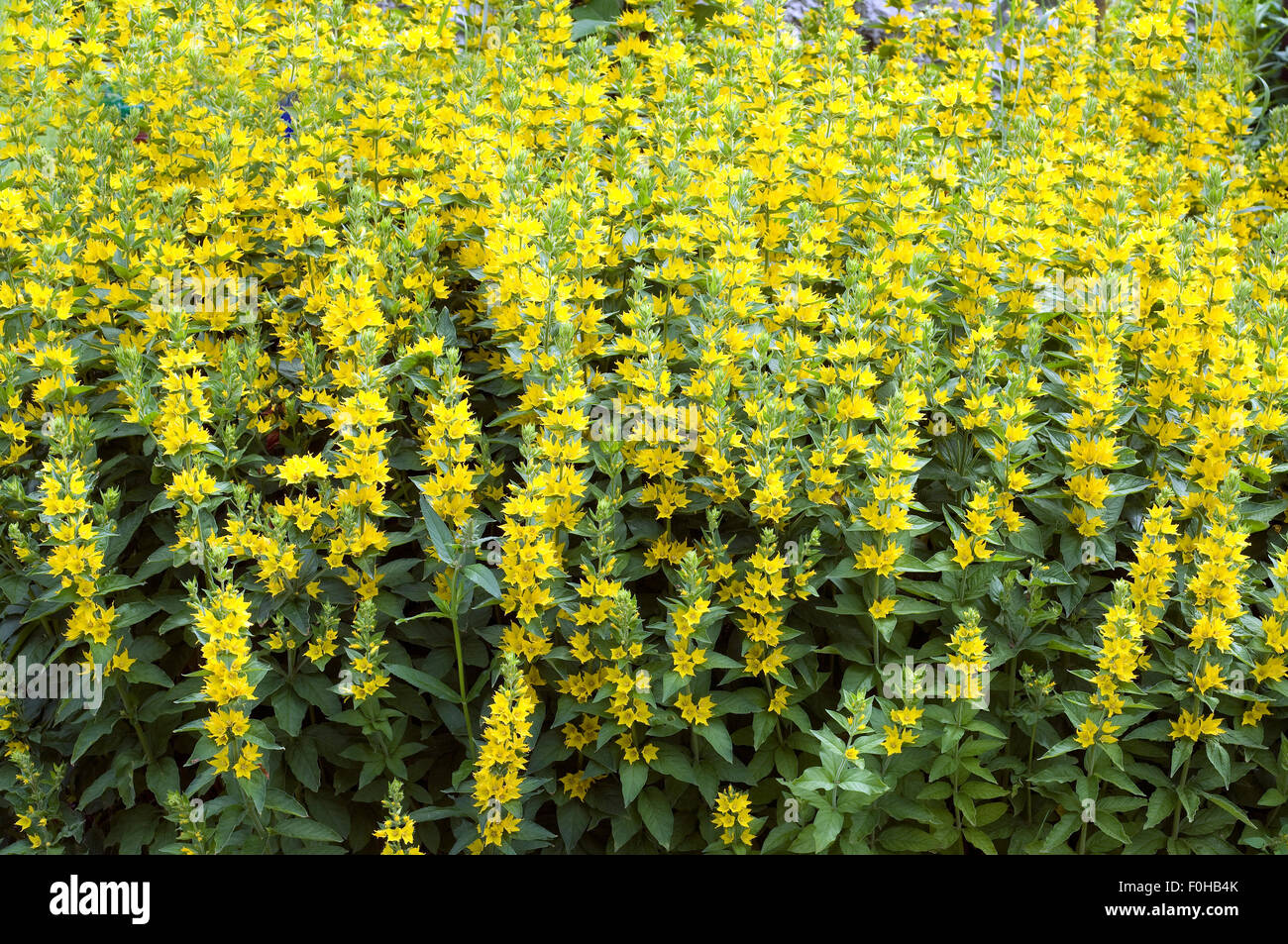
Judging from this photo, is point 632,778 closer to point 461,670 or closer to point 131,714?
point 461,670

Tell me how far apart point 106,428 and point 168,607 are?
1.72ft

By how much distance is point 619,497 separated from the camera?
2.79m

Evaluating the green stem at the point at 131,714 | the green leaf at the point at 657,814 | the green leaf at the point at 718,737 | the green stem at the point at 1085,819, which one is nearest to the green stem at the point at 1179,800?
the green stem at the point at 1085,819

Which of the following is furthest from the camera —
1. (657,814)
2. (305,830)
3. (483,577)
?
(657,814)

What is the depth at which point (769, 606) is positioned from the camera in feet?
8.90

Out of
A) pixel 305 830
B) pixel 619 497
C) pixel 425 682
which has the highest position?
pixel 619 497

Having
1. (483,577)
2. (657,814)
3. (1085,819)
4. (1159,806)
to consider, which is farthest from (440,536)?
(1159,806)

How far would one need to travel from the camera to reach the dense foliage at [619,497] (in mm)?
2686

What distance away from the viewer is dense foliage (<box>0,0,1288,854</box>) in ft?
8.81

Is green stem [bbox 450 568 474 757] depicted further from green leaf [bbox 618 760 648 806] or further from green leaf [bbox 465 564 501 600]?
green leaf [bbox 618 760 648 806]

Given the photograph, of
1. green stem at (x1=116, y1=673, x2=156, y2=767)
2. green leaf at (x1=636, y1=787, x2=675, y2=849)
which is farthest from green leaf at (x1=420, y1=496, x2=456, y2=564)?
green stem at (x1=116, y1=673, x2=156, y2=767)

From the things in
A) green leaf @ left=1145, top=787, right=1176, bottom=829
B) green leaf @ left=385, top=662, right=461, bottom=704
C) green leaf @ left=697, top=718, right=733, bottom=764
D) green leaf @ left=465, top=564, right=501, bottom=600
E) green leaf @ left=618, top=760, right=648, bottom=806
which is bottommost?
green leaf @ left=1145, top=787, right=1176, bottom=829

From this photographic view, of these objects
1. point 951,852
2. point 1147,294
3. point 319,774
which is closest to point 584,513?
point 319,774

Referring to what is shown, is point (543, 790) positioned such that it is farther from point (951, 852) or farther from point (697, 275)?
point (697, 275)
